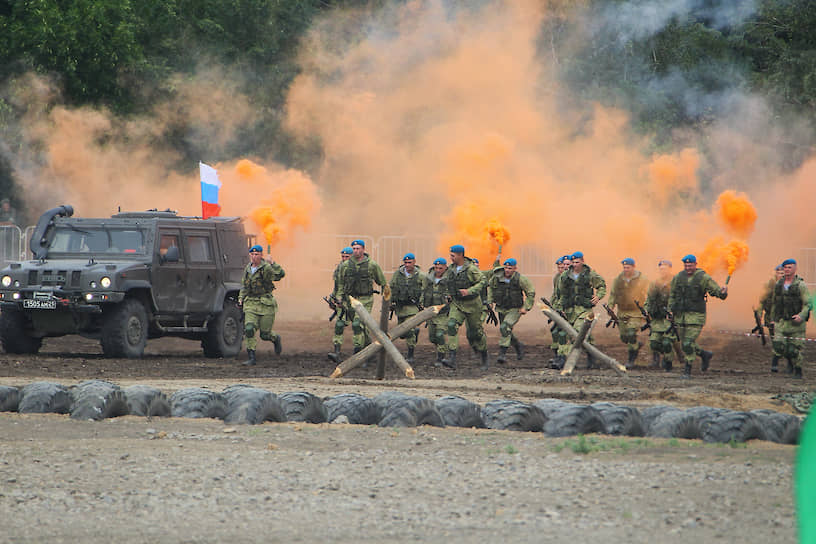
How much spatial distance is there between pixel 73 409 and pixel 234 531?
4.37 meters

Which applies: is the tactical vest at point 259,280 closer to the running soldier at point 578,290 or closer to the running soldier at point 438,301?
the running soldier at point 438,301

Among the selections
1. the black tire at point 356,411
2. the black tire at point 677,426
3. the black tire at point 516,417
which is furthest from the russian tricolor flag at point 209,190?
the black tire at point 677,426

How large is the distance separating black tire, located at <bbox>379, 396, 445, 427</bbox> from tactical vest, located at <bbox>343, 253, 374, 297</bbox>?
7.21m

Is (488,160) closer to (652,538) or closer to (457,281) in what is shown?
(457,281)

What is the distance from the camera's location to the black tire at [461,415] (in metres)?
9.93

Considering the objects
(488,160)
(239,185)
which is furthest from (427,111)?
(239,185)

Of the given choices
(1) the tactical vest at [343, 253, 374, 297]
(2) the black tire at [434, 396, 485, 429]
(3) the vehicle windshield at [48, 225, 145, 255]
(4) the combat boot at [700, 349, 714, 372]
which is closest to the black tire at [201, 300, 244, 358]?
(3) the vehicle windshield at [48, 225, 145, 255]

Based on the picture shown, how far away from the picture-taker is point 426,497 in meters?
7.00

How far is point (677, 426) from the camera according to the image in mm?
9219

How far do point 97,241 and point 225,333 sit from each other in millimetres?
2396

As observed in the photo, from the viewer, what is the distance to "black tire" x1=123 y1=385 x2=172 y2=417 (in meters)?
10.2

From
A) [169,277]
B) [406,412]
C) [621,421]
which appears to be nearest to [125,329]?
[169,277]

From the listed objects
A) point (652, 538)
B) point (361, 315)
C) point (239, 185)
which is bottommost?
point (652, 538)

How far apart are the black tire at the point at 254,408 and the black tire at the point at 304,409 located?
0.06m
